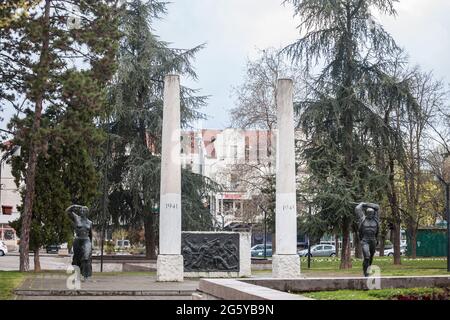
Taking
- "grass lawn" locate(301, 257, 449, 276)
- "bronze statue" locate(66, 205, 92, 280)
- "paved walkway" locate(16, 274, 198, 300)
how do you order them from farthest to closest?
"grass lawn" locate(301, 257, 449, 276), "bronze statue" locate(66, 205, 92, 280), "paved walkway" locate(16, 274, 198, 300)

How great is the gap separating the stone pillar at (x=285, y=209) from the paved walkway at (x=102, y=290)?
3.74m

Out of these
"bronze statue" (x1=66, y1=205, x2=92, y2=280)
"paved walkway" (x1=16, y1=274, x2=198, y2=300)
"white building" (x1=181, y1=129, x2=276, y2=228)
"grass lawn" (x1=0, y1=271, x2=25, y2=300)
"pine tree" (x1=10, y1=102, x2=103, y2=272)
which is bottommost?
"paved walkway" (x1=16, y1=274, x2=198, y2=300)

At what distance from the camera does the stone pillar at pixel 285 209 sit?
25.9 m

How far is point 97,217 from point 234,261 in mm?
11740

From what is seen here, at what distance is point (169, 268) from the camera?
82.1 feet

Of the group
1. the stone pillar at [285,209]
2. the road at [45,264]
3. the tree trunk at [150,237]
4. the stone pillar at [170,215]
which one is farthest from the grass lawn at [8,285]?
the tree trunk at [150,237]

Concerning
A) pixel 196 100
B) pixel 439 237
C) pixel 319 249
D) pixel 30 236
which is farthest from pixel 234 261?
pixel 319 249

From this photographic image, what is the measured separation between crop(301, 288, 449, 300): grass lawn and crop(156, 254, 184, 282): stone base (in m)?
12.4

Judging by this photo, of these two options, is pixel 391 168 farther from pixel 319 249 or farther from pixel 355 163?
pixel 319 249

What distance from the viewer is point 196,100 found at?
131 feet

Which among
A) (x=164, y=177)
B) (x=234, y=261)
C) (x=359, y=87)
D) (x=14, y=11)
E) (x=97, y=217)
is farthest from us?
(x=97, y=217)

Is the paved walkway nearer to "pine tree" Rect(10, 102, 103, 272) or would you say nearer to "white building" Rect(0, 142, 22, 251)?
"pine tree" Rect(10, 102, 103, 272)

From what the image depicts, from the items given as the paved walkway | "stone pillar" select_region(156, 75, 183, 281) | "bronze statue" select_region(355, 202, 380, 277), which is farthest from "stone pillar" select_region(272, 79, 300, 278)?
"bronze statue" select_region(355, 202, 380, 277)

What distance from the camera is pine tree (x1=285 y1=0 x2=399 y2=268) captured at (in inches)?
1361
